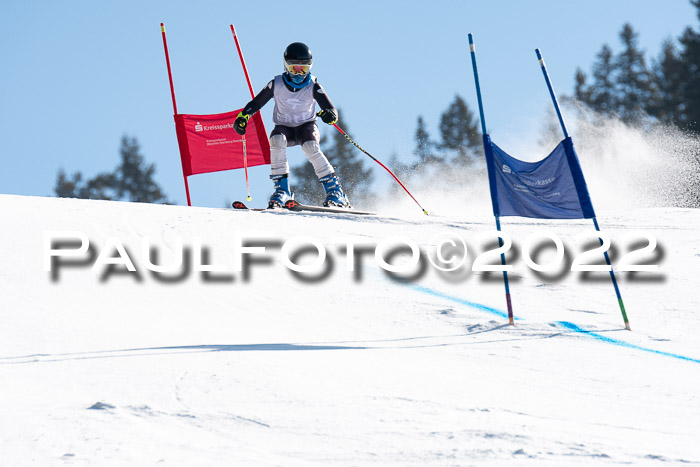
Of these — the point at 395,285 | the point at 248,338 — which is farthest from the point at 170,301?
the point at 395,285

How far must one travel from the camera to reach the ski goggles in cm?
862

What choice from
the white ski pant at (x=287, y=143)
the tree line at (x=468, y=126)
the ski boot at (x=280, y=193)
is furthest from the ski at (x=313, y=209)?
the tree line at (x=468, y=126)

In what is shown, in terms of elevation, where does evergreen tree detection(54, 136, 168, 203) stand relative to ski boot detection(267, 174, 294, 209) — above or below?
above

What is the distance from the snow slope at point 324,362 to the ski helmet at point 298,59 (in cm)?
220

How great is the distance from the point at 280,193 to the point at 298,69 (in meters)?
1.51

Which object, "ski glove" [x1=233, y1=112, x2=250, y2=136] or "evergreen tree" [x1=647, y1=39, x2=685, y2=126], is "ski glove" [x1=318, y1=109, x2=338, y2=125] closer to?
"ski glove" [x1=233, y1=112, x2=250, y2=136]

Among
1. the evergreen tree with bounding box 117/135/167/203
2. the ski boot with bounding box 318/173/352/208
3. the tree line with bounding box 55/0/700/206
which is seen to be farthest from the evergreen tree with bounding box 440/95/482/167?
the ski boot with bounding box 318/173/352/208

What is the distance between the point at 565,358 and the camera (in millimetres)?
4363

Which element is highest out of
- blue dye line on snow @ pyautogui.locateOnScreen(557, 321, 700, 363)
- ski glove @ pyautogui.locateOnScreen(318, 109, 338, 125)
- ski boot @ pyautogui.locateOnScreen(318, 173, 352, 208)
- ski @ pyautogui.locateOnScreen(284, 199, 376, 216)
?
ski glove @ pyautogui.locateOnScreen(318, 109, 338, 125)

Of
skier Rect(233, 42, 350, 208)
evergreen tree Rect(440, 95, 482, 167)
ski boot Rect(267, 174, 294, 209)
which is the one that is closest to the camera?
skier Rect(233, 42, 350, 208)

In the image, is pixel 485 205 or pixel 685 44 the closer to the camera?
pixel 485 205

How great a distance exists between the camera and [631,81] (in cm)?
3716

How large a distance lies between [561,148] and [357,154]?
1196 inches

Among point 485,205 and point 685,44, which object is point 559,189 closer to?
point 485,205
